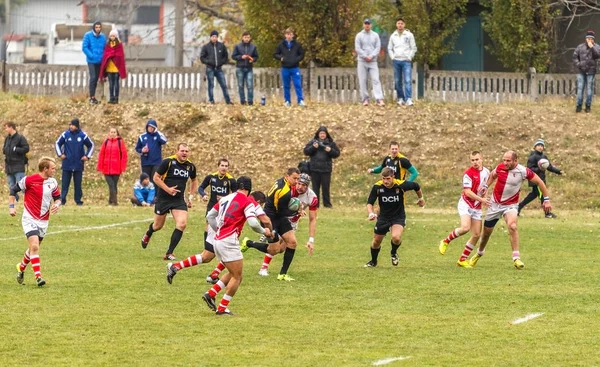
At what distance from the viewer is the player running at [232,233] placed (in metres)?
16.1

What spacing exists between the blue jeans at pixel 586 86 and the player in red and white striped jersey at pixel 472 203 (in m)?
13.7

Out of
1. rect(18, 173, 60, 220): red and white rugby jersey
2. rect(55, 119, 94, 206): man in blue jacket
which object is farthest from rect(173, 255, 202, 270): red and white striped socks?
rect(55, 119, 94, 206): man in blue jacket

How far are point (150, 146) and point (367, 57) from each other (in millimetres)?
7738

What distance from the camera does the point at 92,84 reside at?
126 ft

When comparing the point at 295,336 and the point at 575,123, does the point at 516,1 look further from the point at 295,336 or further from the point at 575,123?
the point at 295,336

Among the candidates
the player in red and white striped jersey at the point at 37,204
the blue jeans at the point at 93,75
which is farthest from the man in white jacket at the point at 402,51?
the player in red and white striped jersey at the point at 37,204

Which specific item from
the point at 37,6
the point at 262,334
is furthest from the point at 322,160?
the point at 37,6

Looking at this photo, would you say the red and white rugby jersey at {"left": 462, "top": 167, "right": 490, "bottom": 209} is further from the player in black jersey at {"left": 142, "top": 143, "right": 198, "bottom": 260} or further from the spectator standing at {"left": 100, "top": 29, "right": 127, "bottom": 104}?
the spectator standing at {"left": 100, "top": 29, "right": 127, "bottom": 104}

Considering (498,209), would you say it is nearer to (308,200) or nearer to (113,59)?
(308,200)

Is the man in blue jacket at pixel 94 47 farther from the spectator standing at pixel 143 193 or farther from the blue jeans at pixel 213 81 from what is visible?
the spectator standing at pixel 143 193

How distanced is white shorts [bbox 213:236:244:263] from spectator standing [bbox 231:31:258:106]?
20588mm

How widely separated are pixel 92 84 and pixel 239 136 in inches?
190

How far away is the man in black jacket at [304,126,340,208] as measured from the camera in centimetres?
3117

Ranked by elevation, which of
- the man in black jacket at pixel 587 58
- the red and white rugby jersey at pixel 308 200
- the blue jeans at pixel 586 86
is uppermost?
the man in black jacket at pixel 587 58
